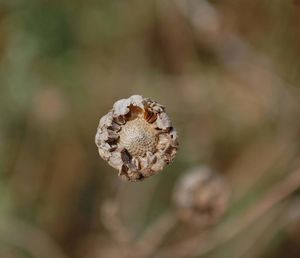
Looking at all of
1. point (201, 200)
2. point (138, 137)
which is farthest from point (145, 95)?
point (138, 137)

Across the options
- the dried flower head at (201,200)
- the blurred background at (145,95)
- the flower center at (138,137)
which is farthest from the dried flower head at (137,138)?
the blurred background at (145,95)

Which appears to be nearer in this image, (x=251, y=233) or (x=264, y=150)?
(x=251, y=233)

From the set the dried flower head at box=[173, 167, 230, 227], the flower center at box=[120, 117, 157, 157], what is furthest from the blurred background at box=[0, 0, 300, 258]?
the flower center at box=[120, 117, 157, 157]

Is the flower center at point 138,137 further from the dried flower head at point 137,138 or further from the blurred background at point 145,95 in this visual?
the blurred background at point 145,95

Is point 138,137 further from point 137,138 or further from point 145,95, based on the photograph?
point 145,95

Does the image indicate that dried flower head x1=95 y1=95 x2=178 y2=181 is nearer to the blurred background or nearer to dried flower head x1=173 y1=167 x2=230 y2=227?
dried flower head x1=173 y1=167 x2=230 y2=227

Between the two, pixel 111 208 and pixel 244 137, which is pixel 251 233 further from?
pixel 111 208

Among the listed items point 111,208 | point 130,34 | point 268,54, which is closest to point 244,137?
point 268,54

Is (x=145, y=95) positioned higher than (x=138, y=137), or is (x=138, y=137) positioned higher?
(x=145, y=95)
